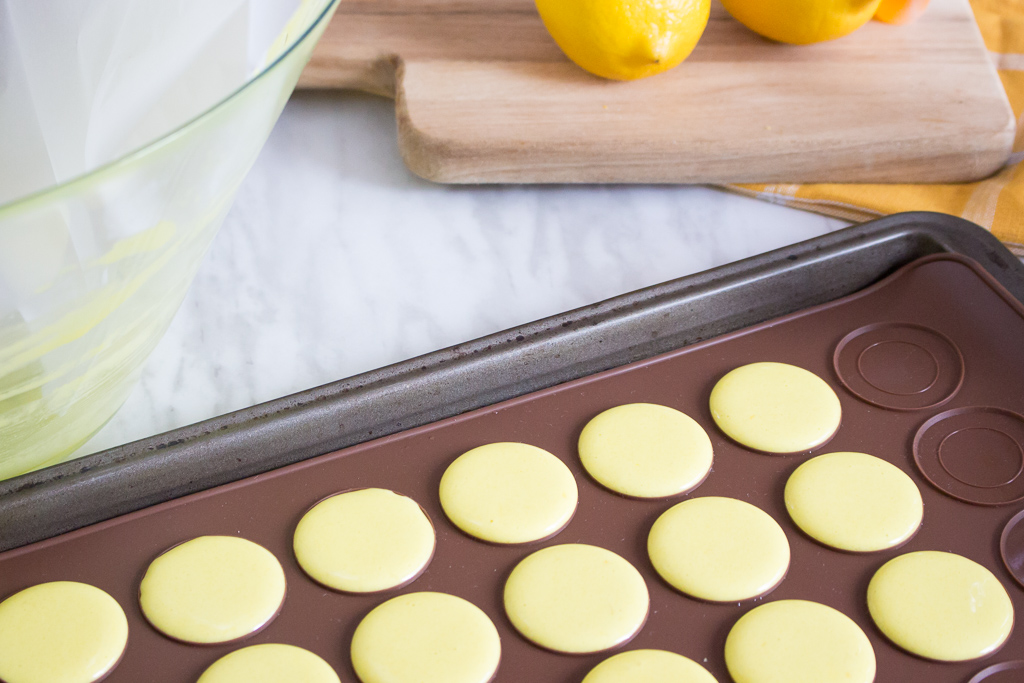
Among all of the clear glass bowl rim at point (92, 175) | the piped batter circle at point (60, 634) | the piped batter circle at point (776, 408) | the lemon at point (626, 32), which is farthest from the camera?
the lemon at point (626, 32)

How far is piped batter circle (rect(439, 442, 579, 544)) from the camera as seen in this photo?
0.53 meters

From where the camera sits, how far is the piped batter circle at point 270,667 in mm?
461

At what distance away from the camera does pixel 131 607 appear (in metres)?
0.49

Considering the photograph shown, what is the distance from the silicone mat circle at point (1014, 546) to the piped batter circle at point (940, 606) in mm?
14

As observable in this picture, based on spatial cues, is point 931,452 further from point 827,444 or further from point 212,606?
point 212,606

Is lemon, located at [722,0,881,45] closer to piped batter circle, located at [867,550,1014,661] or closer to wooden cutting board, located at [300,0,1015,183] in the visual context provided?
wooden cutting board, located at [300,0,1015,183]

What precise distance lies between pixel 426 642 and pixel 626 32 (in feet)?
1.56

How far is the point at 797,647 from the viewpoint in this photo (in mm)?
479

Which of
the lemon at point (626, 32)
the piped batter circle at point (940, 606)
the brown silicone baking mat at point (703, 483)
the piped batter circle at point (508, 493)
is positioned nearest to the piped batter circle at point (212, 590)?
the brown silicone baking mat at point (703, 483)

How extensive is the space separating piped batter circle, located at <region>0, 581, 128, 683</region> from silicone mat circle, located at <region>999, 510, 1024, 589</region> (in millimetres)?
479

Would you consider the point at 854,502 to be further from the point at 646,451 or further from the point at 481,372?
the point at 481,372

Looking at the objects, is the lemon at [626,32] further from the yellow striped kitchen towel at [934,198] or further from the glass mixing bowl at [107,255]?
the glass mixing bowl at [107,255]

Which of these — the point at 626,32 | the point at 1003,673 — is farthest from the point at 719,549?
the point at 626,32

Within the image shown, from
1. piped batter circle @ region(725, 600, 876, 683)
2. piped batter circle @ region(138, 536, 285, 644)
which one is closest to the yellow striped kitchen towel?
piped batter circle @ region(725, 600, 876, 683)
